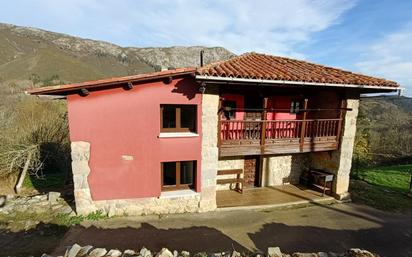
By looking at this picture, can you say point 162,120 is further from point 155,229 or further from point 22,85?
point 22,85

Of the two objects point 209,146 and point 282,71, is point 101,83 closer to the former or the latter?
point 209,146

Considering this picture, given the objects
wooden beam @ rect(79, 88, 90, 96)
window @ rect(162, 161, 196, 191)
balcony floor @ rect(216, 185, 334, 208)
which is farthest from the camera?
balcony floor @ rect(216, 185, 334, 208)

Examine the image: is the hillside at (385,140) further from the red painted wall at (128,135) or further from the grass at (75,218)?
the grass at (75,218)

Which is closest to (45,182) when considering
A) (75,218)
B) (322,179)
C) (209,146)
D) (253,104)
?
(75,218)

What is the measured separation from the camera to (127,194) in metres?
9.10

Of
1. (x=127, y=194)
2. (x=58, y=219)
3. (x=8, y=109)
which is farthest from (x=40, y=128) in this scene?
(x=127, y=194)

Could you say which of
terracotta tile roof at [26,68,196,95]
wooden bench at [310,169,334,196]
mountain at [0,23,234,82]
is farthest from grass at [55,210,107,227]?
mountain at [0,23,234,82]

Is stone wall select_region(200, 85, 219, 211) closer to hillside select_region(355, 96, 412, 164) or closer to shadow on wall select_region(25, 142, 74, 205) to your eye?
shadow on wall select_region(25, 142, 74, 205)

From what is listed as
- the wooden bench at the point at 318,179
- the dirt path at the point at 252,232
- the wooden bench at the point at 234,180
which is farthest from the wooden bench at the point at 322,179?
the wooden bench at the point at 234,180

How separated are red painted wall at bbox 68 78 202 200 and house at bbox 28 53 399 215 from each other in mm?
33

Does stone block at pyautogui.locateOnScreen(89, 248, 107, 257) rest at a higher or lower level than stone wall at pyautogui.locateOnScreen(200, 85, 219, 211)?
lower

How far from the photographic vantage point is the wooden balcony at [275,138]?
9741 mm

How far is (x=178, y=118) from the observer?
31.2ft

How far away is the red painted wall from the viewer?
8.44m
